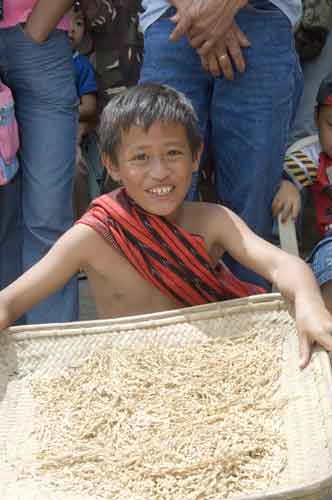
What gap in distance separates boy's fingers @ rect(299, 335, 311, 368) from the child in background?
1.85m

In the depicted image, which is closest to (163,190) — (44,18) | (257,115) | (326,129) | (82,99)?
(257,115)

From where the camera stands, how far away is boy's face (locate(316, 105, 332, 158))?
2568 millimetres

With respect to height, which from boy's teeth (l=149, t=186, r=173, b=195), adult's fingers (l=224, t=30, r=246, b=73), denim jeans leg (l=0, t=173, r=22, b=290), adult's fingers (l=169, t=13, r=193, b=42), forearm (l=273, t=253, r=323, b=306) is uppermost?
adult's fingers (l=169, t=13, r=193, b=42)

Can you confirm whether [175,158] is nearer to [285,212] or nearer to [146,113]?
[146,113]

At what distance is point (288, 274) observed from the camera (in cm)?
178

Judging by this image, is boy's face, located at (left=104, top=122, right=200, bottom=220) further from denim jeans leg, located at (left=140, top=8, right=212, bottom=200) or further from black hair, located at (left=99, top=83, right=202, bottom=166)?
denim jeans leg, located at (left=140, top=8, right=212, bottom=200)

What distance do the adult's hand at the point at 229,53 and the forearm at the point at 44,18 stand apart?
20.2 inches

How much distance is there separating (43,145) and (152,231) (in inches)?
24.4

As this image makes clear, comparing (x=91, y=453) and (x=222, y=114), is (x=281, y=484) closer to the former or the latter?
(x=91, y=453)

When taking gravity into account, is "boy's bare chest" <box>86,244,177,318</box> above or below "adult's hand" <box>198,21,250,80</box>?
below

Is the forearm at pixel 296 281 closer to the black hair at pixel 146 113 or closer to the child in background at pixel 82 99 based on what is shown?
the black hair at pixel 146 113

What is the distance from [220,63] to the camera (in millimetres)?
2010

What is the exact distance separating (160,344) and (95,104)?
1785 mm

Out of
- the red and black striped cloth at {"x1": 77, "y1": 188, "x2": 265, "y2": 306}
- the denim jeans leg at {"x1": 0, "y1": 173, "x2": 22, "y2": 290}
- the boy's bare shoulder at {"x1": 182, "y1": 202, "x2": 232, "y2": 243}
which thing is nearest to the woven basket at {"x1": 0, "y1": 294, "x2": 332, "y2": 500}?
the red and black striped cloth at {"x1": 77, "y1": 188, "x2": 265, "y2": 306}
